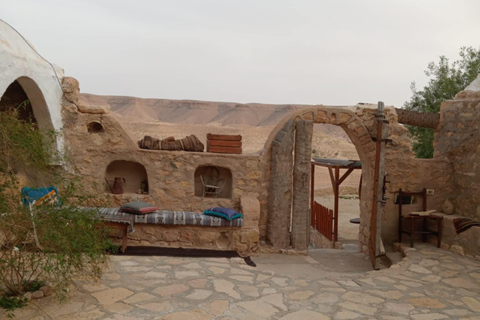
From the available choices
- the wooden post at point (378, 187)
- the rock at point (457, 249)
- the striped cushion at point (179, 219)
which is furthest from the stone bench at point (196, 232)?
the rock at point (457, 249)

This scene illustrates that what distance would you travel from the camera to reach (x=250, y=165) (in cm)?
845

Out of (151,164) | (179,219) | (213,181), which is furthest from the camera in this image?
(213,181)

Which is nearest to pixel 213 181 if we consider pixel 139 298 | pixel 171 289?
pixel 171 289

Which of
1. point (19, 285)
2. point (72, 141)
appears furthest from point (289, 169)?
point (19, 285)

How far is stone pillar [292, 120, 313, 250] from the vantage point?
8.42m

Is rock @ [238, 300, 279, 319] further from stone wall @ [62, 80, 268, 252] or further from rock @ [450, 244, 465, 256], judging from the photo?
rock @ [450, 244, 465, 256]

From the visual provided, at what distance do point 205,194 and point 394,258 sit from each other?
4137 millimetres

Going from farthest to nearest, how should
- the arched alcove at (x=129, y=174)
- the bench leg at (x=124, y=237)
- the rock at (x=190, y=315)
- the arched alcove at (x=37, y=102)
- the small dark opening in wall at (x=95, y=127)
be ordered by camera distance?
the arched alcove at (x=129, y=174) < the small dark opening in wall at (x=95, y=127) < the arched alcove at (x=37, y=102) < the bench leg at (x=124, y=237) < the rock at (x=190, y=315)

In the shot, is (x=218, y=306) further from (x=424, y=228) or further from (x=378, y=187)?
(x=424, y=228)

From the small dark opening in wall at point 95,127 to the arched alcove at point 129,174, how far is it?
2.57ft

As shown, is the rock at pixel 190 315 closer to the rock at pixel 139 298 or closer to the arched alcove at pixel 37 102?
the rock at pixel 139 298

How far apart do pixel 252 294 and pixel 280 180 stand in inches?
136

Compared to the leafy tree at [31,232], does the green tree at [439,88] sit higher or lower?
higher

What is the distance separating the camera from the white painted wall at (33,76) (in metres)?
6.45
